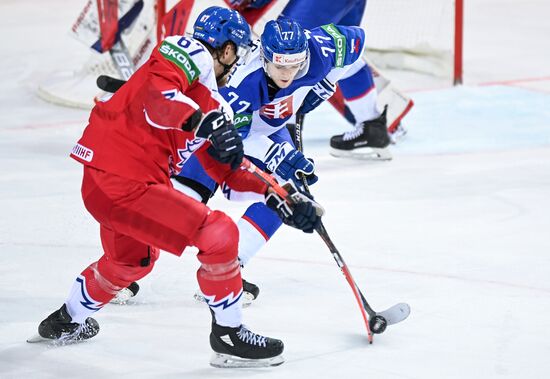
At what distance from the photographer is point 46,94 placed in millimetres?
6746

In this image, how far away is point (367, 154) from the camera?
221 inches

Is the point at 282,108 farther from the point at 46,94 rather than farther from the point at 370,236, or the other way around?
the point at 46,94

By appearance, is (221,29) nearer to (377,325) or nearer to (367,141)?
(377,325)

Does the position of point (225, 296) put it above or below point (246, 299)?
above

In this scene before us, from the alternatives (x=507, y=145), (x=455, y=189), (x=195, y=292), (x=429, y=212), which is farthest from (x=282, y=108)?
(x=507, y=145)

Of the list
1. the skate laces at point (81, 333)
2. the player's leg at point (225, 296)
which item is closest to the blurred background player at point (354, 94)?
the skate laces at point (81, 333)

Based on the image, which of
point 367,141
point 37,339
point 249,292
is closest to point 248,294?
point 249,292

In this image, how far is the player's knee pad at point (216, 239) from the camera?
2900 millimetres

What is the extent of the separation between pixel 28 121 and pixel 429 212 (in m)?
2.57

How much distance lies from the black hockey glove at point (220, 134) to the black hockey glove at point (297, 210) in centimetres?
29

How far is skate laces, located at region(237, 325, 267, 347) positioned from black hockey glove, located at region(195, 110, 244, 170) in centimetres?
49

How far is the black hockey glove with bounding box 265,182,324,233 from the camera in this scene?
10.1ft

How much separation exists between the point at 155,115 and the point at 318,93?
1.14 meters

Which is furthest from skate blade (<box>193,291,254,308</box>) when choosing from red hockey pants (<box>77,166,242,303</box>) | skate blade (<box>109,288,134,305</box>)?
red hockey pants (<box>77,166,242,303</box>)
